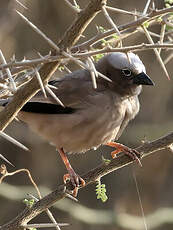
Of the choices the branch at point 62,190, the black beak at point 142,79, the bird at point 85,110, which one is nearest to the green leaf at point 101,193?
the branch at point 62,190

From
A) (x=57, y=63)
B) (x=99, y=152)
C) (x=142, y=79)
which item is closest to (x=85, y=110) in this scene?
(x=142, y=79)

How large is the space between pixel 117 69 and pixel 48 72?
6.11ft

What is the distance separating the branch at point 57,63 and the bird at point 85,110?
123cm

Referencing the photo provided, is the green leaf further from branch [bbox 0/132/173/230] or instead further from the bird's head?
the bird's head

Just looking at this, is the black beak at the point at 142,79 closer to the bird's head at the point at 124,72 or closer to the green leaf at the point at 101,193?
the bird's head at the point at 124,72

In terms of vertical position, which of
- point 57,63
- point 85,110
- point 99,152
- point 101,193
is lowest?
point 101,193

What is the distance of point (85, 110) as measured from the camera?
4.27 meters

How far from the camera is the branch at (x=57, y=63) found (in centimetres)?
266

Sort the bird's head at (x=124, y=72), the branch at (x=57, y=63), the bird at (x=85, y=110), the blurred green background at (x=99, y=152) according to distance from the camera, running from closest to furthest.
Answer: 1. the branch at (x=57, y=63)
2. the bird at (x=85, y=110)
3. the bird's head at (x=124, y=72)
4. the blurred green background at (x=99, y=152)

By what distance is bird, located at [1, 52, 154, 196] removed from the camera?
4.21m

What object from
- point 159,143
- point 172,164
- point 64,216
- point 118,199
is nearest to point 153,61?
point 172,164

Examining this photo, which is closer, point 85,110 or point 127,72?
point 85,110

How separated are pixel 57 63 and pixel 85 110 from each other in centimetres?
151

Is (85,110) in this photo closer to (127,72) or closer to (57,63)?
(127,72)
